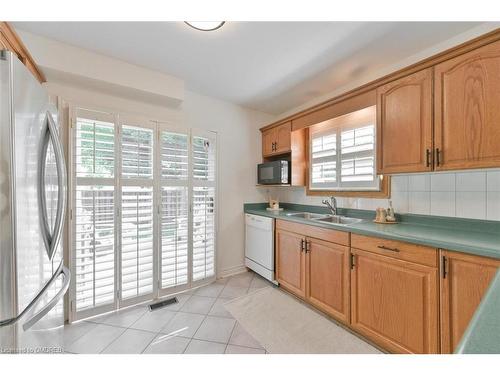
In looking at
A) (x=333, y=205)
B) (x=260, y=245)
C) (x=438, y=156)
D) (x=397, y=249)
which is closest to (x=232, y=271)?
(x=260, y=245)

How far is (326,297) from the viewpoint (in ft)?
6.03

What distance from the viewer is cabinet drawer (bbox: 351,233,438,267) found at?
123cm

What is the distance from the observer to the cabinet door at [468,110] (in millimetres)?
1175

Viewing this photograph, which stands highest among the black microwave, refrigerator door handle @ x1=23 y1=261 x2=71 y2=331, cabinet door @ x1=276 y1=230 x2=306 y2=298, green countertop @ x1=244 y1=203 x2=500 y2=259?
the black microwave

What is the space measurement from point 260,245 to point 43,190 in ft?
7.05

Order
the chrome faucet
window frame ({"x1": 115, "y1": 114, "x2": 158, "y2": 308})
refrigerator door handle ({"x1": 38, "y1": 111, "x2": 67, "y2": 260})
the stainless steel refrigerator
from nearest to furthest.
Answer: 1. the stainless steel refrigerator
2. refrigerator door handle ({"x1": 38, "y1": 111, "x2": 67, "y2": 260})
3. window frame ({"x1": 115, "y1": 114, "x2": 158, "y2": 308})
4. the chrome faucet

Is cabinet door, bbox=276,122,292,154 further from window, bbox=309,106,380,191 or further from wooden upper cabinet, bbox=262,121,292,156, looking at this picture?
window, bbox=309,106,380,191

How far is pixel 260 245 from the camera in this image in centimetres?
263

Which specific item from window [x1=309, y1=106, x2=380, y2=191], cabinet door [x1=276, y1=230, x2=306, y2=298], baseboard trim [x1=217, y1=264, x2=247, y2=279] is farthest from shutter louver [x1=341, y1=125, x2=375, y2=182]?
baseboard trim [x1=217, y1=264, x2=247, y2=279]

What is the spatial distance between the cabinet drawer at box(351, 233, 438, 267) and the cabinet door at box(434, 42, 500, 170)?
23.3 inches

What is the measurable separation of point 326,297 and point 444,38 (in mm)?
2365

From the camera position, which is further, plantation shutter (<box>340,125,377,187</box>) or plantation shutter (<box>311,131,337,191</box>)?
plantation shutter (<box>311,131,337,191</box>)
